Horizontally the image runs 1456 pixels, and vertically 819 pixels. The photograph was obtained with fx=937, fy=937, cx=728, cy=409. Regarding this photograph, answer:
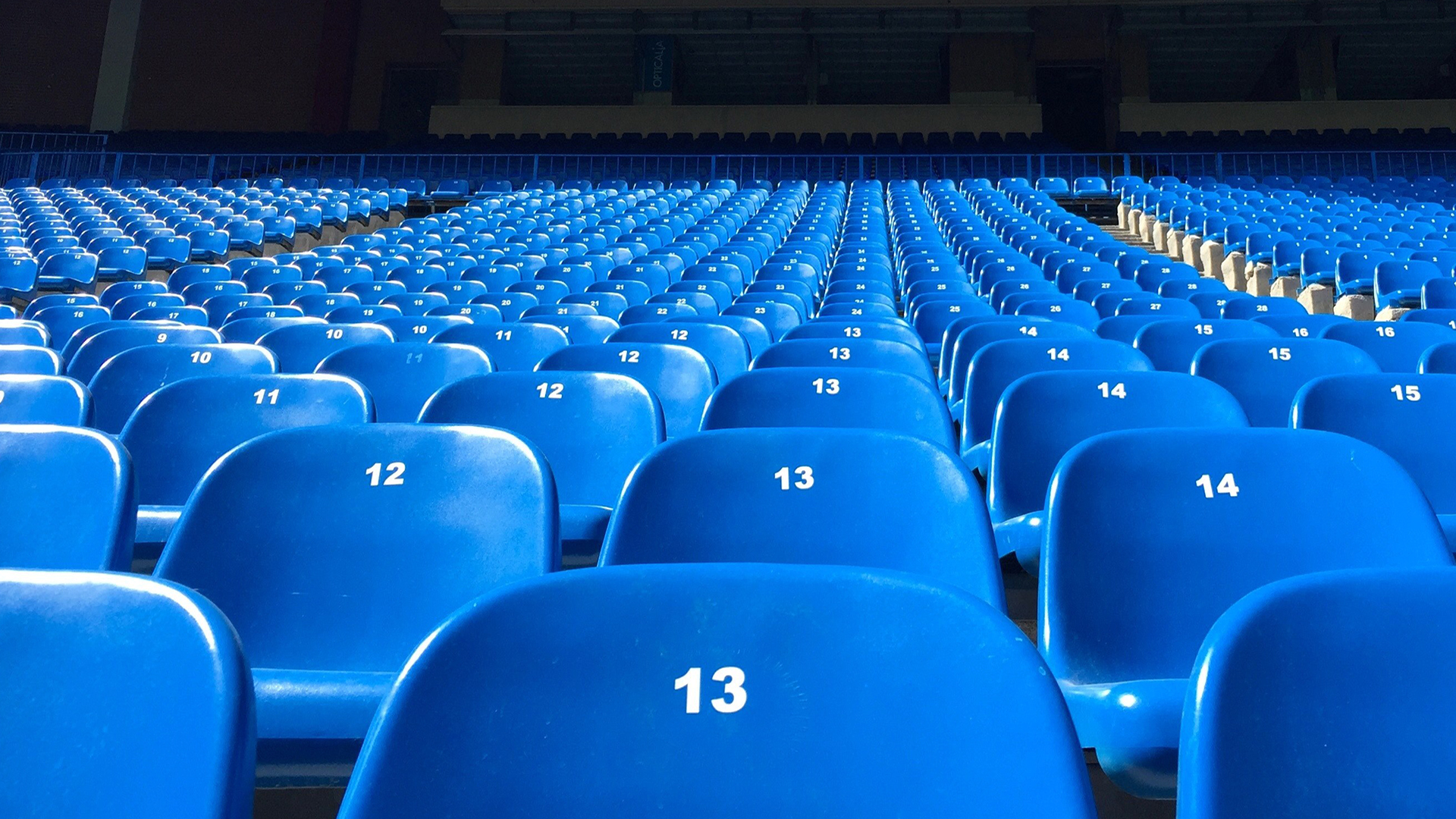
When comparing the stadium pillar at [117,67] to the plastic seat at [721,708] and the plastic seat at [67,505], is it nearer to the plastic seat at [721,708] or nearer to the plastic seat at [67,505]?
the plastic seat at [67,505]

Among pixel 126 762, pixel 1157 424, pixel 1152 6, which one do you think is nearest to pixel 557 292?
pixel 1157 424

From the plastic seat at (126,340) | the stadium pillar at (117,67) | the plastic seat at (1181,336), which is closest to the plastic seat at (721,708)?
the plastic seat at (1181,336)

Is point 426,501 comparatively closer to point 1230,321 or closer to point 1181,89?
point 1230,321

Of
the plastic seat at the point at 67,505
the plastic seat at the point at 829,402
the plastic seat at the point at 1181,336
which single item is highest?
the plastic seat at the point at 1181,336

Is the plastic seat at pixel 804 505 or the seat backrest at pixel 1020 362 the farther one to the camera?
the seat backrest at pixel 1020 362

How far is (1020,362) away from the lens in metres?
2.68

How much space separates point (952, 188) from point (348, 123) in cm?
1415

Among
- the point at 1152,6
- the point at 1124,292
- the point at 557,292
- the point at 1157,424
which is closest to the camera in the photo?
the point at 1157,424

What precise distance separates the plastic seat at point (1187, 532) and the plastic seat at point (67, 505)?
1310 millimetres

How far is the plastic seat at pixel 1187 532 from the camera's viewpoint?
51.3 inches

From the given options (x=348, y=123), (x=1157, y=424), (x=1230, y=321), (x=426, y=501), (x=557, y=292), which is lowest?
(x=426, y=501)

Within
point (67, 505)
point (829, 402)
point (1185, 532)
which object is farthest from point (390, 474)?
point (1185, 532)

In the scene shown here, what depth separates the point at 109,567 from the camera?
1.30 m

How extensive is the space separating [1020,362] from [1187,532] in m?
1.36
